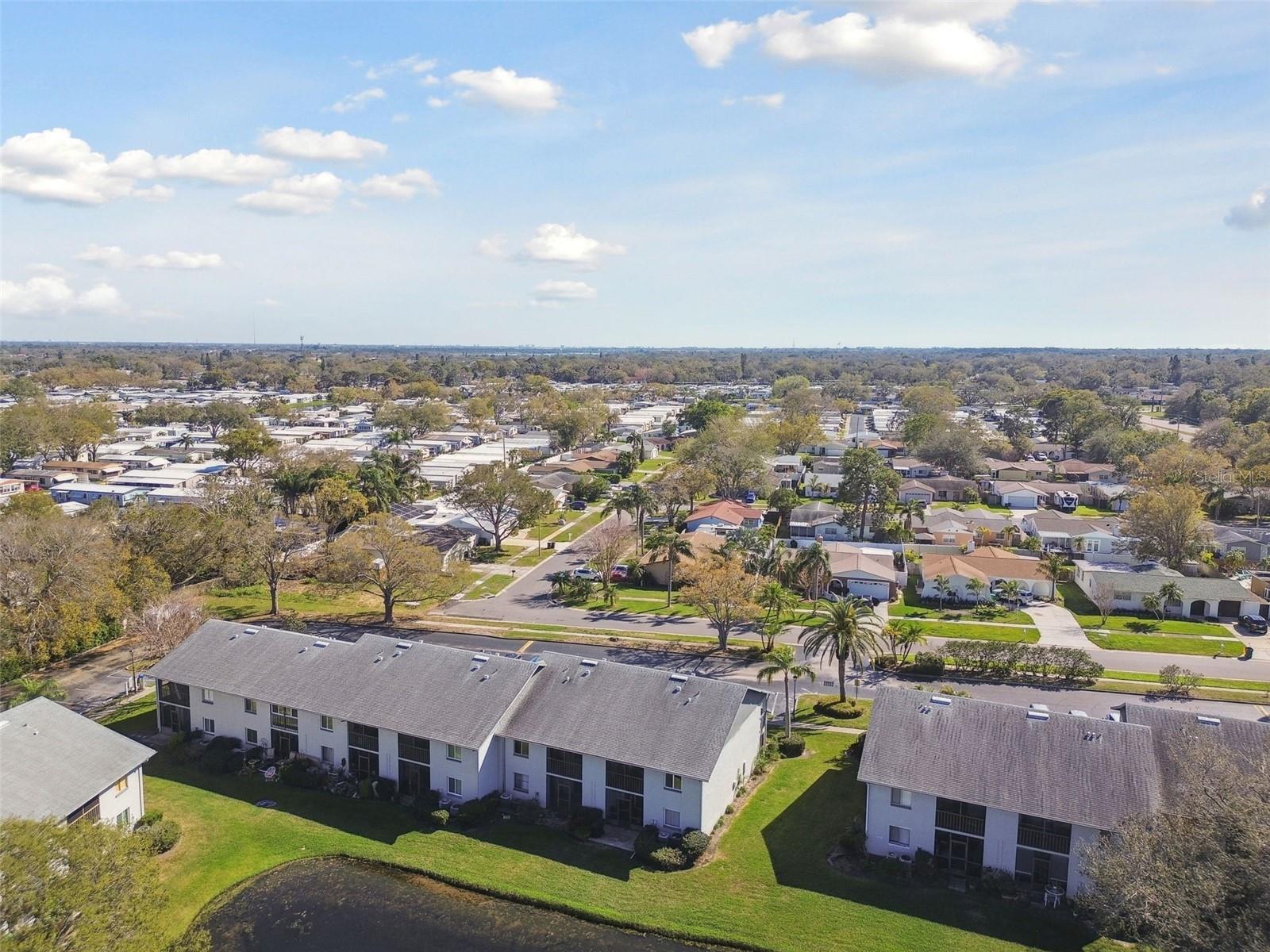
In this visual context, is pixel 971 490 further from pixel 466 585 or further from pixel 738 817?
pixel 738 817

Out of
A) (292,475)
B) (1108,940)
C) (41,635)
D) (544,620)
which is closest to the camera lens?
(1108,940)

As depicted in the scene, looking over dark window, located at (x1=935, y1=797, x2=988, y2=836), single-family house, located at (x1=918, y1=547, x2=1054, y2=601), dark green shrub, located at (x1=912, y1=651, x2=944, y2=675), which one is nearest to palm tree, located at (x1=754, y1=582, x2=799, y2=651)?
dark green shrub, located at (x1=912, y1=651, x2=944, y2=675)

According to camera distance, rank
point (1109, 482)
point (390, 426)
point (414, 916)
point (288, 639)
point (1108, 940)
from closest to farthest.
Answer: point (1108, 940) < point (414, 916) < point (288, 639) < point (1109, 482) < point (390, 426)

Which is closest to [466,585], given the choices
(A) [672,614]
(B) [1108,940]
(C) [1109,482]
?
(A) [672,614]

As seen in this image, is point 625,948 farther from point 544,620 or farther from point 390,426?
point 390,426

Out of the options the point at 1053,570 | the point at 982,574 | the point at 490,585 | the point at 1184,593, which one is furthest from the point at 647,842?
the point at 1184,593

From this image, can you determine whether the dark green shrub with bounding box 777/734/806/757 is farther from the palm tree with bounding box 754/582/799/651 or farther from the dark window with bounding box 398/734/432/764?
the dark window with bounding box 398/734/432/764

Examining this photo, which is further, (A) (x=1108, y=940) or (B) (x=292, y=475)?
(B) (x=292, y=475)

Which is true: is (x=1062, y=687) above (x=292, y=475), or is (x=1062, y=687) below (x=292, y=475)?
below

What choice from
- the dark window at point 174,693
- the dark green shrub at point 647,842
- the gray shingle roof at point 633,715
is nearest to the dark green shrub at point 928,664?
the gray shingle roof at point 633,715
